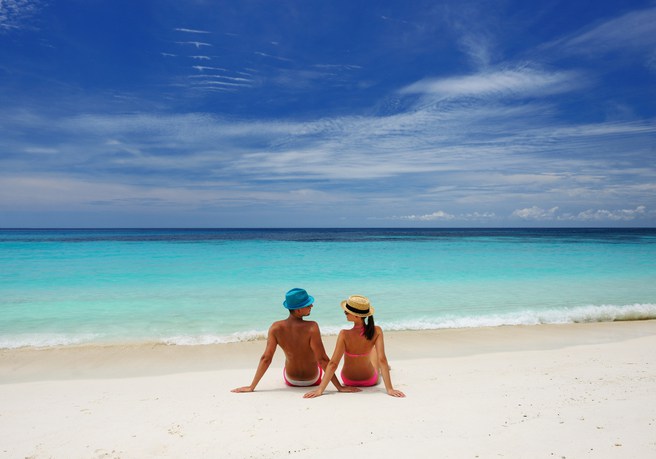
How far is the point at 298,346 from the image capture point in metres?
4.66

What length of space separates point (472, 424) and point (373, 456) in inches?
40.3

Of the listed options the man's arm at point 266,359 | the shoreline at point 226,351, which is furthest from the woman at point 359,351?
the shoreline at point 226,351

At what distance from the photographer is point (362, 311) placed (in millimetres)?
4348

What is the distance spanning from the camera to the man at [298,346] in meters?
4.52

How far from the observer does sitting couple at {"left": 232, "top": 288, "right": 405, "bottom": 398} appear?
14.5 ft

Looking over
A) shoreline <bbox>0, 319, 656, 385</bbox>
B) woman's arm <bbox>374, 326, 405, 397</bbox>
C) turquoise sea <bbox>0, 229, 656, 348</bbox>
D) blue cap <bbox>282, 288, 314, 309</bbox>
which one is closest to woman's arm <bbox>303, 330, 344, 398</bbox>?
woman's arm <bbox>374, 326, 405, 397</bbox>

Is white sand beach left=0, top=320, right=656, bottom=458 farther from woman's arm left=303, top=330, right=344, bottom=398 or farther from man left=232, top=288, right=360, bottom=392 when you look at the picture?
man left=232, top=288, right=360, bottom=392

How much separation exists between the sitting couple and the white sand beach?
0.61ft

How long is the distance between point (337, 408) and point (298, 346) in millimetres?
852

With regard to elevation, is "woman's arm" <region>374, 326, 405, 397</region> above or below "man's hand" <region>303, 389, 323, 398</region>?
above

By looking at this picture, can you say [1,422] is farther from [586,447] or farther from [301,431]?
[586,447]

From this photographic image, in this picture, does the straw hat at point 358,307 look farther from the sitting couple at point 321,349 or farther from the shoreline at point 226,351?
the shoreline at point 226,351

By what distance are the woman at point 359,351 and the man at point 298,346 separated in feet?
0.58

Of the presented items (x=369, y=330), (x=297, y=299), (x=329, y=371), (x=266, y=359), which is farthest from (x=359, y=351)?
(x=266, y=359)
